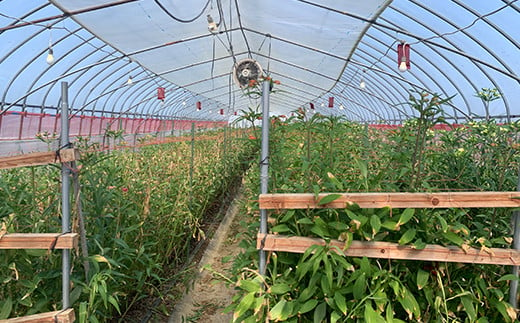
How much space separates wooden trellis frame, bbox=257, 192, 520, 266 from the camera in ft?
4.71

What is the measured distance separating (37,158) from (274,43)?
987 cm

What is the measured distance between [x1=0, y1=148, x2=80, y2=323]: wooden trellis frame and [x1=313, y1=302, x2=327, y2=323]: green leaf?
3.47 ft

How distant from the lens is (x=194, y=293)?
10.3 feet

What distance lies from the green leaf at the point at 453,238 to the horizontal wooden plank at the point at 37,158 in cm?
166

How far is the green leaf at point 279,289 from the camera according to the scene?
155 cm

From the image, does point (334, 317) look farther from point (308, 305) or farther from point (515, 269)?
point (515, 269)

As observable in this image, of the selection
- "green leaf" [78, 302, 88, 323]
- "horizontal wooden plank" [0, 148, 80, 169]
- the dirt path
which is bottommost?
the dirt path

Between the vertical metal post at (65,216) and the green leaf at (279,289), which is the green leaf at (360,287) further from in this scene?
the vertical metal post at (65,216)

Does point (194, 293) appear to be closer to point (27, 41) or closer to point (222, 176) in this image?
point (222, 176)

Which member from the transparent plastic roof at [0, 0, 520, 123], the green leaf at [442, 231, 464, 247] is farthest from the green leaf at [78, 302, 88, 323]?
the transparent plastic roof at [0, 0, 520, 123]

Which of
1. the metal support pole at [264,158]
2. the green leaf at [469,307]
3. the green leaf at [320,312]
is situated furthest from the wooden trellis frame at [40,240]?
the green leaf at [469,307]

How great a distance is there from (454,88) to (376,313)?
10912 mm

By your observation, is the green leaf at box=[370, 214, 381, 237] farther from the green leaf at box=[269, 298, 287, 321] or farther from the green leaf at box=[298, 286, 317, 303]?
the green leaf at box=[269, 298, 287, 321]

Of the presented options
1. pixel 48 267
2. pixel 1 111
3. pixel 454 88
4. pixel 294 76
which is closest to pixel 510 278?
pixel 48 267
